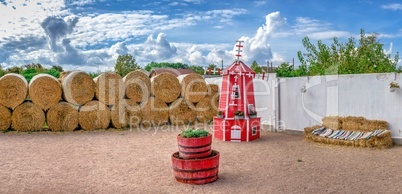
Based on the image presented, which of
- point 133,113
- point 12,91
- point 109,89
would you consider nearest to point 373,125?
point 133,113

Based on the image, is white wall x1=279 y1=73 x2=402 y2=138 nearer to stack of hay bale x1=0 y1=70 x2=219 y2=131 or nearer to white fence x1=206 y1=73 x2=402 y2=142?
white fence x1=206 y1=73 x2=402 y2=142

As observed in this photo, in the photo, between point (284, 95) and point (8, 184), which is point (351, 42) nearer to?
point (284, 95)

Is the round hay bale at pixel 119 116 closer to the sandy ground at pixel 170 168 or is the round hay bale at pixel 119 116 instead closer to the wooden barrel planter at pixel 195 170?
the sandy ground at pixel 170 168

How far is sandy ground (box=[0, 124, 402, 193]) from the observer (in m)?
6.55

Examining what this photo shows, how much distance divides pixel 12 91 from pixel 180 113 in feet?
20.3

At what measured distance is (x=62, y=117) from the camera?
13.9 meters

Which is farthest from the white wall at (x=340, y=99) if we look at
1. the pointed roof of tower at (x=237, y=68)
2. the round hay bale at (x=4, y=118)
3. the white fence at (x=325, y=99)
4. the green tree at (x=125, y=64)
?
the green tree at (x=125, y=64)

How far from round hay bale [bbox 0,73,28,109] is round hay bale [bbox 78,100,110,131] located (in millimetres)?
2017

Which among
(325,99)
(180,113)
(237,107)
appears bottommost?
(180,113)

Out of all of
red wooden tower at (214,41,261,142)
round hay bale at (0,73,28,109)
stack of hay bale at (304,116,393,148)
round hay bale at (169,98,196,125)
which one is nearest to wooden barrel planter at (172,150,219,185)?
red wooden tower at (214,41,261,142)

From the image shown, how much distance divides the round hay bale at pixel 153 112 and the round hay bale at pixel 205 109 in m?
1.49

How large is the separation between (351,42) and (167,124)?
9490mm

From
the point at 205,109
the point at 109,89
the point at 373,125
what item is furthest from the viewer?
the point at 205,109

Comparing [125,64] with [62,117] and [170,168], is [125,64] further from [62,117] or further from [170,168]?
[170,168]
